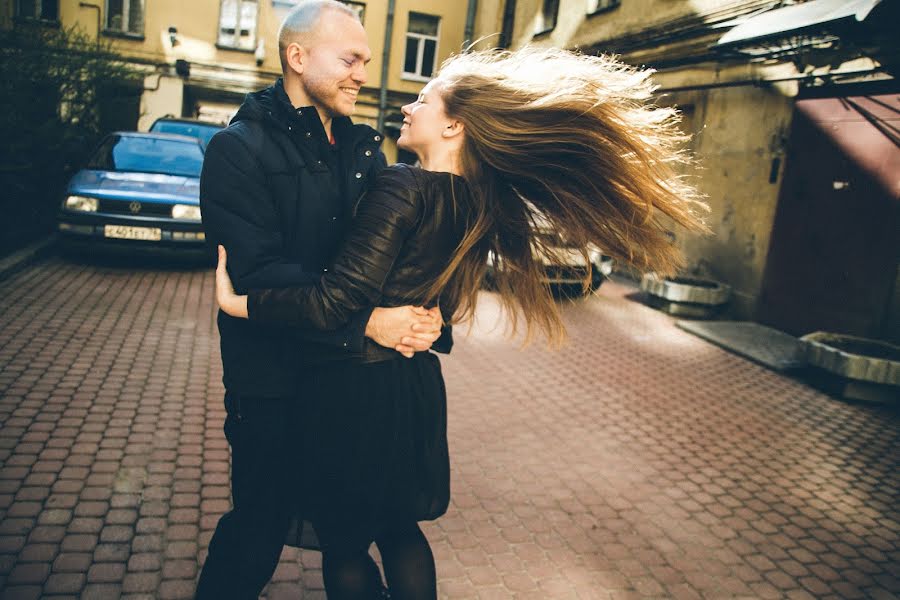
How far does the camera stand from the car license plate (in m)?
8.18

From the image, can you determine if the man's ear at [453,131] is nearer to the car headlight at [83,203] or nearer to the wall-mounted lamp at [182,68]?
the car headlight at [83,203]

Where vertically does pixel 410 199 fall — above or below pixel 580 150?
below

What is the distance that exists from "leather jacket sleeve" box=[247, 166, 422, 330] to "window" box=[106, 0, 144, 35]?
2293 cm

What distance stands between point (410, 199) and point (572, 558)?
225 centimetres

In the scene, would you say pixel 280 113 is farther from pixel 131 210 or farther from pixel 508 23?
pixel 508 23

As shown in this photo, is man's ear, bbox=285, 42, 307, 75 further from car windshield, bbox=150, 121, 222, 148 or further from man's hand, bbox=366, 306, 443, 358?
car windshield, bbox=150, 121, 222, 148

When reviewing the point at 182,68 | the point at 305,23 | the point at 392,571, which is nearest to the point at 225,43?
the point at 182,68

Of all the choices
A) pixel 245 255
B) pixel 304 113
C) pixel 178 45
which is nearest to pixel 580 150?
pixel 304 113

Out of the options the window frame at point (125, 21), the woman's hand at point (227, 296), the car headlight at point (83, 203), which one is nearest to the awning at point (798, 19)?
the woman's hand at point (227, 296)

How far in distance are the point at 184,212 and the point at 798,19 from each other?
302 inches

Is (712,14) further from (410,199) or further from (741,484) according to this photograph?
(410,199)

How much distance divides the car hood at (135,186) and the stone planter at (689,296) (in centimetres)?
636

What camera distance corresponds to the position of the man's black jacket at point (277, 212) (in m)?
1.78

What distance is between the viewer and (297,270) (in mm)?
1805
